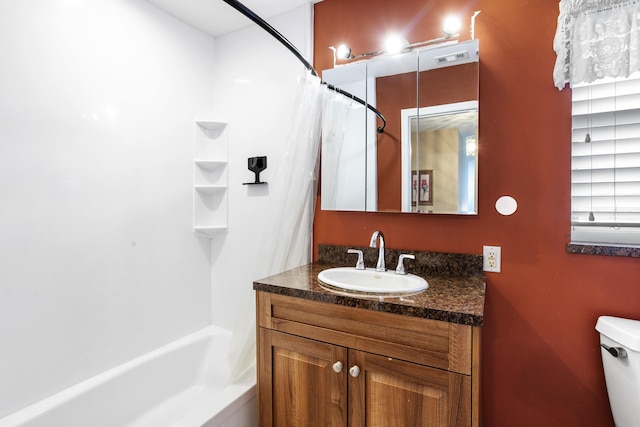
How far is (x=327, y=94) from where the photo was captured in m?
1.87

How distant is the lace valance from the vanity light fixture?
0.42m

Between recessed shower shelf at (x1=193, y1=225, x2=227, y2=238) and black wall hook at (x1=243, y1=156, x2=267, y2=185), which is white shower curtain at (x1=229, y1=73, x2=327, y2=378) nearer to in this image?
black wall hook at (x1=243, y1=156, x2=267, y2=185)

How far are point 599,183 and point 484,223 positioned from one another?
46 centimetres

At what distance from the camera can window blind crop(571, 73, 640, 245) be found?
51.0 inches

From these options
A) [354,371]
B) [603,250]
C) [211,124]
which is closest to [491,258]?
[603,250]

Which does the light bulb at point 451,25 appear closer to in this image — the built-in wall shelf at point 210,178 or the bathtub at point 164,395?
the built-in wall shelf at point 210,178

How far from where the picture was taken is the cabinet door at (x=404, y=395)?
3.56ft

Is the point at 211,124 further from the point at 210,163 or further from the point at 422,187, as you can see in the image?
the point at 422,187

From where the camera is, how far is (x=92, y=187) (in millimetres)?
1721

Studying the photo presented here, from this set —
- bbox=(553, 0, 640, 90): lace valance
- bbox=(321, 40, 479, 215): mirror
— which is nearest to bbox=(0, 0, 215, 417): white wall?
bbox=(321, 40, 479, 215): mirror

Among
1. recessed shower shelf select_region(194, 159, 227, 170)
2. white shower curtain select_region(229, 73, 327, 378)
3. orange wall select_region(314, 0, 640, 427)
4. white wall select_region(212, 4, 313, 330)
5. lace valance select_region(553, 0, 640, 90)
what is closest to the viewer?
lace valance select_region(553, 0, 640, 90)

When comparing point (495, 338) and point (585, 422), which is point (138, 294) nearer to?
point (495, 338)

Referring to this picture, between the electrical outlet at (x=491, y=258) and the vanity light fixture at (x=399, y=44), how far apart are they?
3.40ft

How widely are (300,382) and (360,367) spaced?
0.30 m
